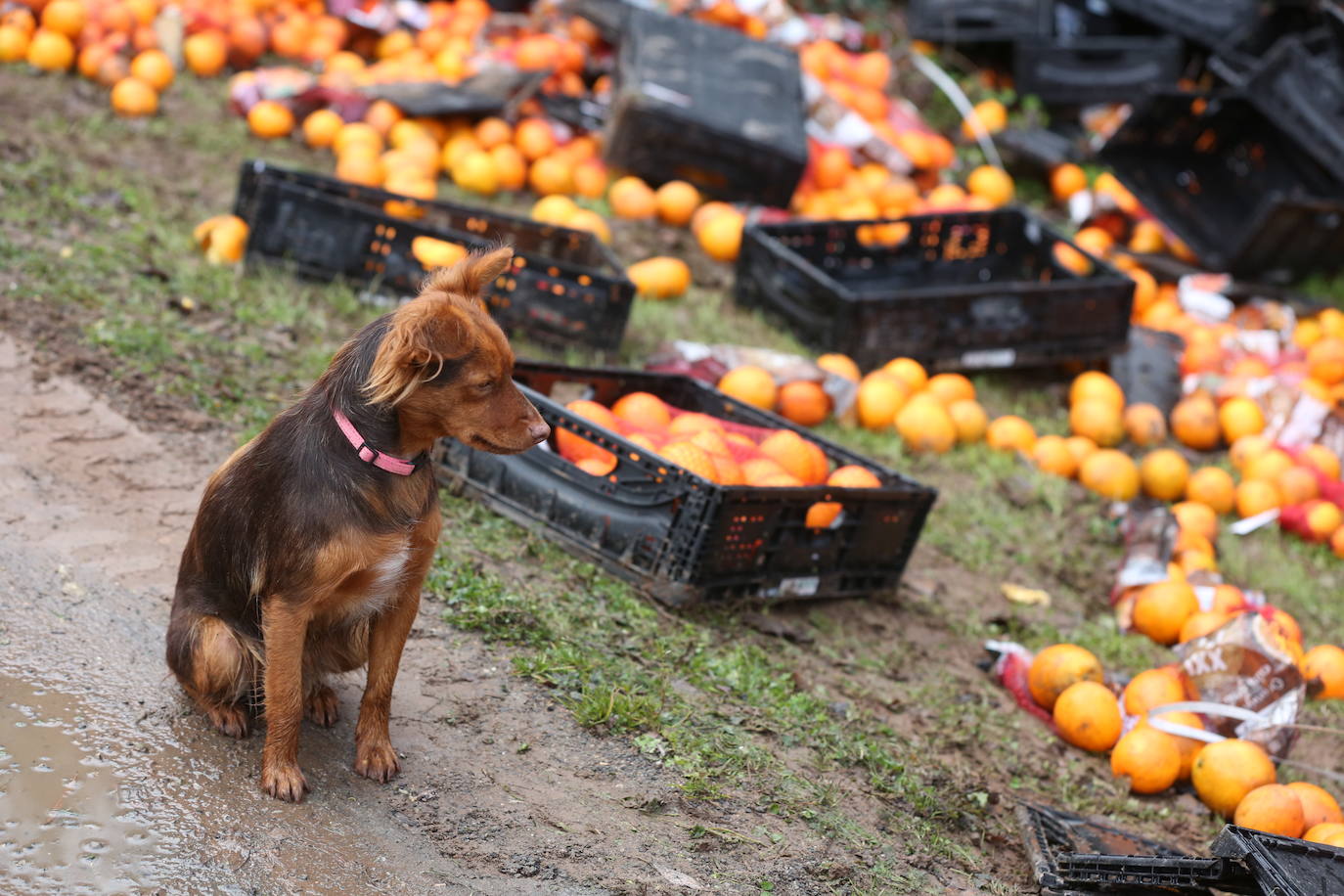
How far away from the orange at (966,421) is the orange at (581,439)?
2.73 m

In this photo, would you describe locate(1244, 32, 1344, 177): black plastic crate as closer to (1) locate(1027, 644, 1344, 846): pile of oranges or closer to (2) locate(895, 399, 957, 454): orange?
(2) locate(895, 399, 957, 454): orange

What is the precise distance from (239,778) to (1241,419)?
6.57 metres

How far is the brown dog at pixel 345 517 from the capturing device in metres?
3.31

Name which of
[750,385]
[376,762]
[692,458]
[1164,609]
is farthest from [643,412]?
[1164,609]

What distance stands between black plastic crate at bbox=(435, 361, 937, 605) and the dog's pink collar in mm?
1633

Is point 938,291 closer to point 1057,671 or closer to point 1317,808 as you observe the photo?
point 1057,671

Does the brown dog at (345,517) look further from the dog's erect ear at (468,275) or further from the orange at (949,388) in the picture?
the orange at (949,388)

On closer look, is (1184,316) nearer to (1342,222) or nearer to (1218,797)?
(1342,222)

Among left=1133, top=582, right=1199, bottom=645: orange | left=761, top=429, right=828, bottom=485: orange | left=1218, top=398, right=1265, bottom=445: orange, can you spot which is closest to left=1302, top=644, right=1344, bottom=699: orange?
left=1133, top=582, right=1199, bottom=645: orange

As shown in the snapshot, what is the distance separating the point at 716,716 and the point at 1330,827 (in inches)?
85.7

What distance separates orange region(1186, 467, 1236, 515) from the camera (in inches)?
281

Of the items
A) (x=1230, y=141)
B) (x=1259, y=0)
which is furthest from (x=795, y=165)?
(x=1259, y=0)

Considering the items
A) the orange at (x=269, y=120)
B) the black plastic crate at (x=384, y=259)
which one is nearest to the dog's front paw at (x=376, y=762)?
the black plastic crate at (x=384, y=259)

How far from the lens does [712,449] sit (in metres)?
5.20
